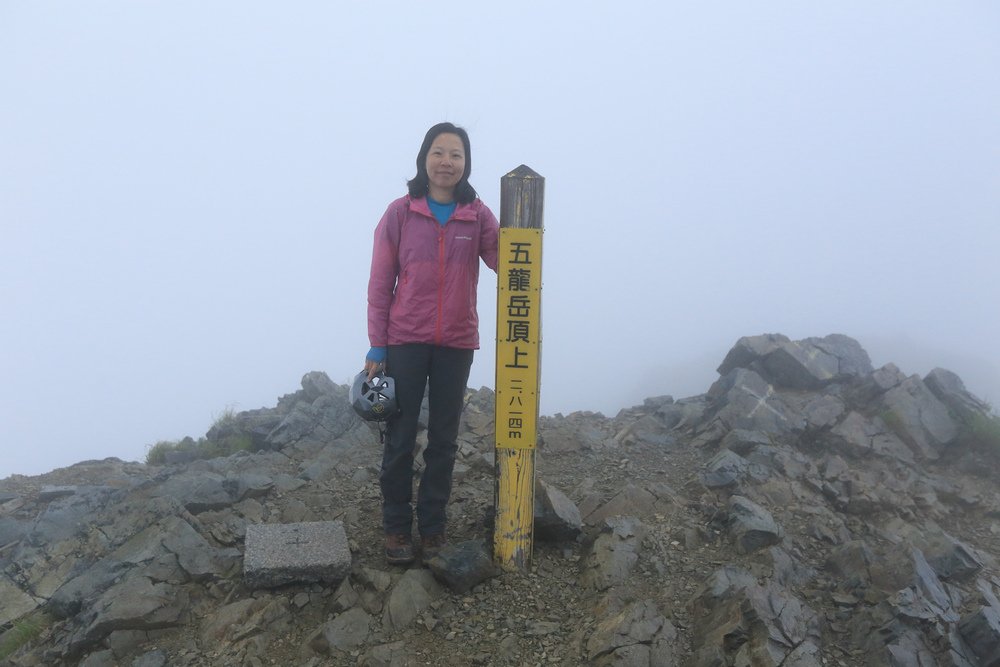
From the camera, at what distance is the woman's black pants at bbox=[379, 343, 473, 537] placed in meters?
5.46

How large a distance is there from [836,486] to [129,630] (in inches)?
276

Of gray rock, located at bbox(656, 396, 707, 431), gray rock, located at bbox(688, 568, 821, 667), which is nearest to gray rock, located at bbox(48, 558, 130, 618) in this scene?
gray rock, located at bbox(688, 568, 821, 667)

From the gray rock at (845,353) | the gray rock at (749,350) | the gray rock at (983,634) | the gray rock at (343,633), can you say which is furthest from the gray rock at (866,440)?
the gray rock at (343,633)

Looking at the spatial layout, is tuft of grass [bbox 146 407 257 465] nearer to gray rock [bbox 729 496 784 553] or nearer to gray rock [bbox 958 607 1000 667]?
gray rock [bbox 729 496 784 553]

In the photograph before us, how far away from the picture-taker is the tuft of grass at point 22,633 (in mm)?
5168

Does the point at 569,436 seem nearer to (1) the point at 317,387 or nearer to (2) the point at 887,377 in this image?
(1) the point at 317,387

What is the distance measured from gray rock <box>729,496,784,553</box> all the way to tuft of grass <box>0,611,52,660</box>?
229 inches

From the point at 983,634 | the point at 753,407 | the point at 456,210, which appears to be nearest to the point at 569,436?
the point at 753,407

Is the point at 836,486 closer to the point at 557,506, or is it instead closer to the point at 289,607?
the point at 557,506

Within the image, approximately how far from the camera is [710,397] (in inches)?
404

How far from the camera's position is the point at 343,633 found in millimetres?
5039

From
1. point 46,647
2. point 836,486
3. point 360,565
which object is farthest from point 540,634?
point 836,486

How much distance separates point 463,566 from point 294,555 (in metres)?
1.42

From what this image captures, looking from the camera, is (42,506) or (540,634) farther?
(42,506)
